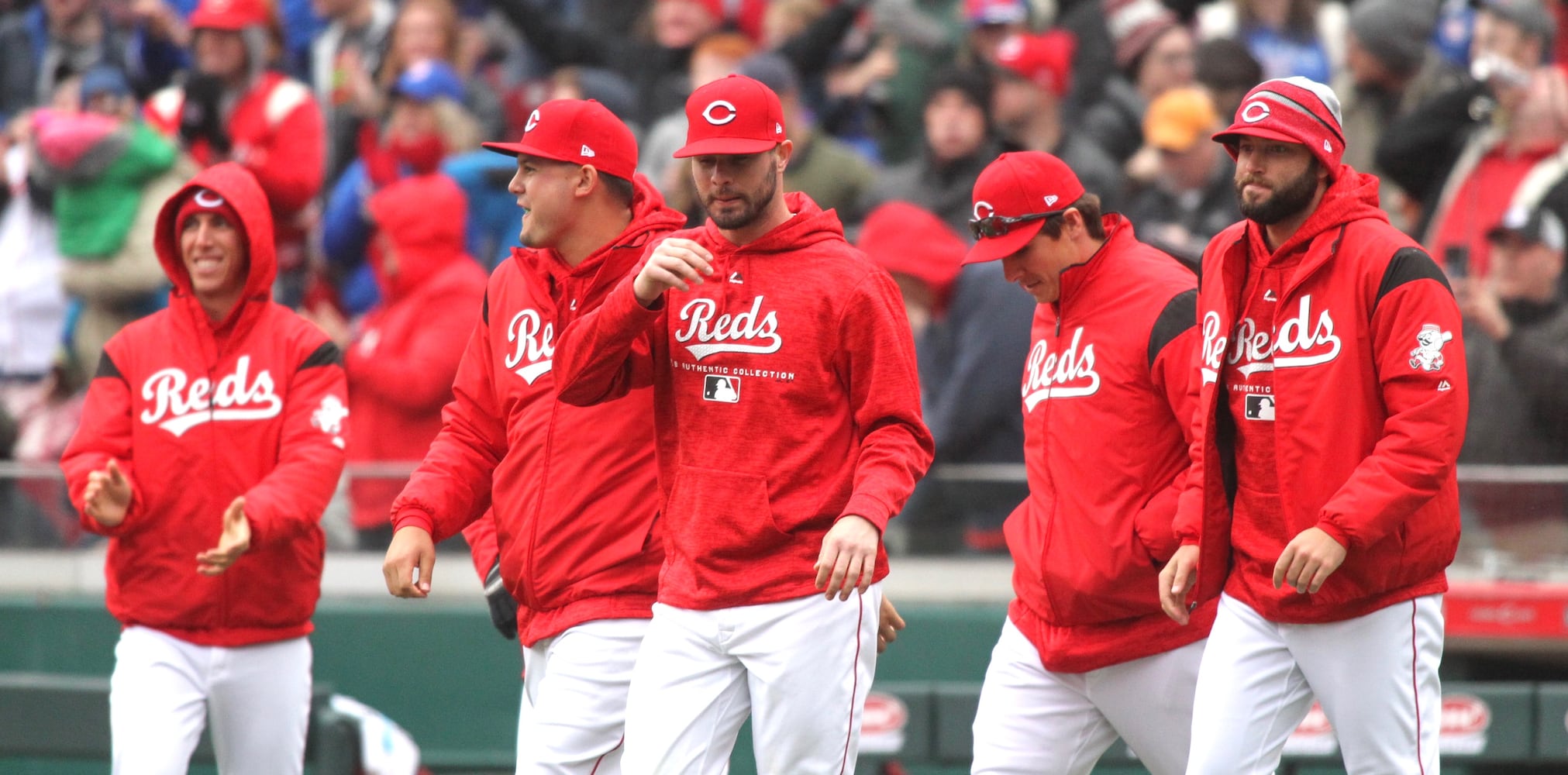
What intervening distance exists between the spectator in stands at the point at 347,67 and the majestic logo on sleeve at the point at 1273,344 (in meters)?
5.70

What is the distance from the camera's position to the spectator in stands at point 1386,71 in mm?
8508

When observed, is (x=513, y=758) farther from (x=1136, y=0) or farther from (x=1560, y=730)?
(x=1136, y=0)

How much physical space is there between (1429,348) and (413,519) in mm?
2560

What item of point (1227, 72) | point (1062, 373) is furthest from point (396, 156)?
point (1062, 373)

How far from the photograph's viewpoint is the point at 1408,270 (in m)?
4.52

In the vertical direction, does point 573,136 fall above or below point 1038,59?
below

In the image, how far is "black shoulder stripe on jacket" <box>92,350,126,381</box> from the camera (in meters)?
6.01

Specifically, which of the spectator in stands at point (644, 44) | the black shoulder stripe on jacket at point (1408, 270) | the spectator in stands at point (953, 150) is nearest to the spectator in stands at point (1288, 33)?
the spectator in stands at point (953, 150)

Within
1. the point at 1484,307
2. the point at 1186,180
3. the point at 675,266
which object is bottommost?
the point at 1484,307

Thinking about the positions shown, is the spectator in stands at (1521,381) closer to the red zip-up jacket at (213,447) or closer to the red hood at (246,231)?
the red zip-up jacket at (213,447)

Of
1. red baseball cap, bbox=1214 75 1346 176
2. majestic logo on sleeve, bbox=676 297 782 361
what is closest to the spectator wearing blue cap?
majestic logo on sleeve, bbox=676 297 782 361

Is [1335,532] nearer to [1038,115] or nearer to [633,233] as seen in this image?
[633,233]

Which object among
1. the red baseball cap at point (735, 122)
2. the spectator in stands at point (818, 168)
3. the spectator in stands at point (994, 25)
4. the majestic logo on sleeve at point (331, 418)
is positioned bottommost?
the majestic logo on sleeve at point (331, 418)

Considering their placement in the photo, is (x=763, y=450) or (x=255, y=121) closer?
(x=763, y=450)
